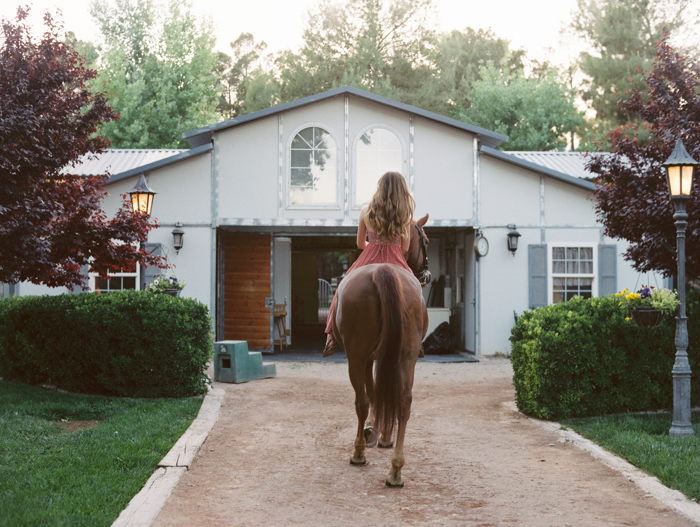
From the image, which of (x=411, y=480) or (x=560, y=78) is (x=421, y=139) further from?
(x=560, y=78)

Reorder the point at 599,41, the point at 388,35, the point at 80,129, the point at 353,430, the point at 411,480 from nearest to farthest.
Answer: the point at 411,480, the point at 353,430, the point at 80,129, the point at 599,41, the point at 388,35

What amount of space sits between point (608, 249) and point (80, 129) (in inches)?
410

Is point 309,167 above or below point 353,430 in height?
above

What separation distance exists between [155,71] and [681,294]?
84.8 ft

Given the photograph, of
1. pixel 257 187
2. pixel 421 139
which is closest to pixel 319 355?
pixel 257 187

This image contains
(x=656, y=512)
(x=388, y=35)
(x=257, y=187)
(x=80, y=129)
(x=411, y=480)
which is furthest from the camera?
(x=388, y=35)

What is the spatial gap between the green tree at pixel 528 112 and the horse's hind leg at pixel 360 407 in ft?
75.3

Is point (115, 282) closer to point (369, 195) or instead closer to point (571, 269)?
point (369, 195)

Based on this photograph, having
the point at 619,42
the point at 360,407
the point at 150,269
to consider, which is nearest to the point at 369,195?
the point at 150,269

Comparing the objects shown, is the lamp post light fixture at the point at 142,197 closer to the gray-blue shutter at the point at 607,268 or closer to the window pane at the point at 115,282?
the window pane at the point at 115,282

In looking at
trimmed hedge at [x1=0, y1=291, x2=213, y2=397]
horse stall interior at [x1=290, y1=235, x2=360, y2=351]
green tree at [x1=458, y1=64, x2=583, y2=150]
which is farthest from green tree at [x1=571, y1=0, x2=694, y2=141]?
trimmed hedge at [x1=0, y1=291, x2=213, y2=397]

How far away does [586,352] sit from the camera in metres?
6.37

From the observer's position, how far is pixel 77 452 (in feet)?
16.1

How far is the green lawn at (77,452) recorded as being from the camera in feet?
12.0
